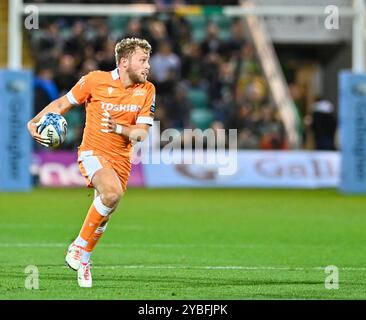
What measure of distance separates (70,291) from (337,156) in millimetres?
17376

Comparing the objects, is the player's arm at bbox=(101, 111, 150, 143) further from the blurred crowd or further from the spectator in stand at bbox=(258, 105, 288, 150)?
the spectator in stand at bbox=(258, 105, 288, 150)

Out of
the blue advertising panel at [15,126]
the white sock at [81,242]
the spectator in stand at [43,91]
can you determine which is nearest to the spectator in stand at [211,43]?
the spectator in stand at [43,91]

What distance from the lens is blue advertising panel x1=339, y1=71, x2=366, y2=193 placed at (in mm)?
24188

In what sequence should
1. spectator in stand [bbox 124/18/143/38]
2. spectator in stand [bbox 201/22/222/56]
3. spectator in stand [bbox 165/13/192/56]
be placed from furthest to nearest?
spectator in stand [bbox 165/13/192/56]
spectator in stand [bbox 201/22/222/56]
spectator in stand [bbox 124/18/143/38]

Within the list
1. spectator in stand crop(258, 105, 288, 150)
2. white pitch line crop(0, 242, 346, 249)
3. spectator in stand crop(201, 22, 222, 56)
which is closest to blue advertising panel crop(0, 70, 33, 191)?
spectator in stand crop(258, 105, 288, 150)

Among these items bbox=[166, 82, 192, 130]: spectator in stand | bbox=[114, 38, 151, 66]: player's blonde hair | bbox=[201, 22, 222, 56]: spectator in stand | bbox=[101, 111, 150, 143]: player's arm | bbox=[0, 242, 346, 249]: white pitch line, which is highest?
bbox=[201, 22, 222, 56]: spectator in stand

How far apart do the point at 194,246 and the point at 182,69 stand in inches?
659

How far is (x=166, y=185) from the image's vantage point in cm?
2570

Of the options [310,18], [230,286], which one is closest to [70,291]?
[230,286]

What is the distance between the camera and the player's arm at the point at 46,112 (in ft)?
33.5

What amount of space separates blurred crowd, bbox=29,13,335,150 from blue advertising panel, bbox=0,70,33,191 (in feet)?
10.6

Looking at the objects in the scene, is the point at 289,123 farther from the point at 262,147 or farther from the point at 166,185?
the point at 166,185

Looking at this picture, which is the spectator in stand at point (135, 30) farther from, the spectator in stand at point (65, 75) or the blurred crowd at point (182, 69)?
the spectator in stand at point (65, 75)

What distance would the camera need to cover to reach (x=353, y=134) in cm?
2428
